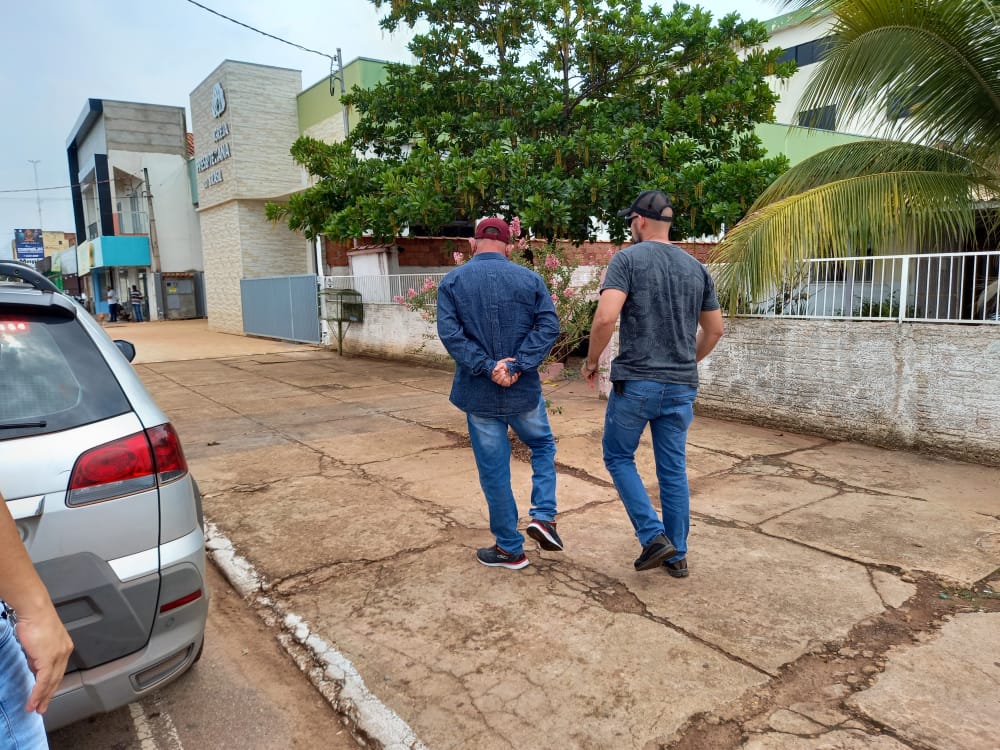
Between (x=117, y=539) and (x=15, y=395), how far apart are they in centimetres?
53

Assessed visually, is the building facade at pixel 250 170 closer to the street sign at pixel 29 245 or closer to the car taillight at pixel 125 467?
the car taillight at pixel 125 467

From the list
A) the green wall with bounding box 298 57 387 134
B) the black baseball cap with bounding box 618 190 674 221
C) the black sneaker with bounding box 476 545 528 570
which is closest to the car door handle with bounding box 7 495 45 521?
the black sneaker with bounding box 476 545 528 570

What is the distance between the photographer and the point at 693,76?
949cm

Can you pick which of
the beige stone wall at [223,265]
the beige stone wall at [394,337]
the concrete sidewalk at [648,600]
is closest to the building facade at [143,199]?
the beige stone wall at [223,265]

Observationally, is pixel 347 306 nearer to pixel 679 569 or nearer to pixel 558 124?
pixel 558 124

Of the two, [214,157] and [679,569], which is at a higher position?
[214,157]

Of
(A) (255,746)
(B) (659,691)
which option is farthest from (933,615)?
(A) (255,746)

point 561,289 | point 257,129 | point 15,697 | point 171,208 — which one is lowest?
point 15,697

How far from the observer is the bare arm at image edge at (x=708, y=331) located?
3486 millimetres

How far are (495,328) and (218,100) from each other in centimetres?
2049

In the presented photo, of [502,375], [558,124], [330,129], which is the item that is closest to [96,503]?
[502,375]

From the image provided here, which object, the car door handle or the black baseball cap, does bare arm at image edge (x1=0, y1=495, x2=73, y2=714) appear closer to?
the car door handle

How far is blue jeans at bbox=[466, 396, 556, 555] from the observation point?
11.2ft

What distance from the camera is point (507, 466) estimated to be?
11.4 ft
